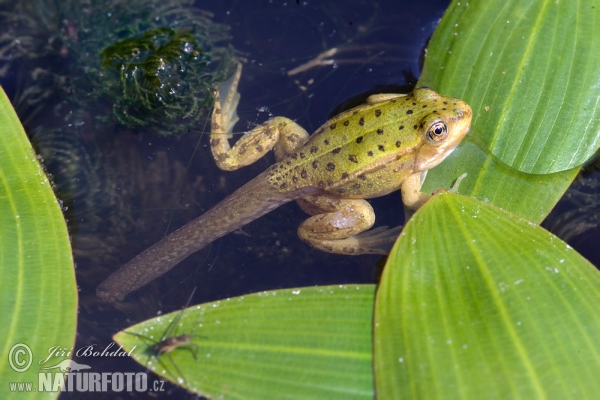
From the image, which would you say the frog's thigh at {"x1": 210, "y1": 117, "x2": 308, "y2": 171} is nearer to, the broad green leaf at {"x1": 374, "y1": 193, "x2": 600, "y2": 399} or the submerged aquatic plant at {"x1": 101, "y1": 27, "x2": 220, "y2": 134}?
the submerged aquatic plant at {"x1": 101, "y1": 27, "x2": 220, "y2": 134}

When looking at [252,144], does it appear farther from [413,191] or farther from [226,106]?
[413,191]

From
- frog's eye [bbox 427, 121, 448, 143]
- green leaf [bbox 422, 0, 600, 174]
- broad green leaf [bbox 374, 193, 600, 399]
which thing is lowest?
broad green leaf [bbox 374, 193, 600, 399]

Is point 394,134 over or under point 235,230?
over

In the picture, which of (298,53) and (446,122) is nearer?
(446,122)

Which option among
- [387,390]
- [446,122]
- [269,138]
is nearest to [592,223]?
[446,122]

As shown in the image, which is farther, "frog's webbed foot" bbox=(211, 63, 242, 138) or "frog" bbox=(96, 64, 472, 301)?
"frog's webbed foot" bbox=(211, 63, 242, 138)

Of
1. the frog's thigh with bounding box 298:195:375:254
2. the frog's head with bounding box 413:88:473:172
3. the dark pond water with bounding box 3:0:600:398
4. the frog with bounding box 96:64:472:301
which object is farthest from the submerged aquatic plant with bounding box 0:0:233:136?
the frog's head with bounding box 413:88:473:172

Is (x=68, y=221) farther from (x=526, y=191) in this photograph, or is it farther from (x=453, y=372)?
(x=526, y=191)

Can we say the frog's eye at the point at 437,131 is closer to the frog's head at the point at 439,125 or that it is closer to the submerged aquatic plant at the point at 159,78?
the frog's head at the point at 439,125
